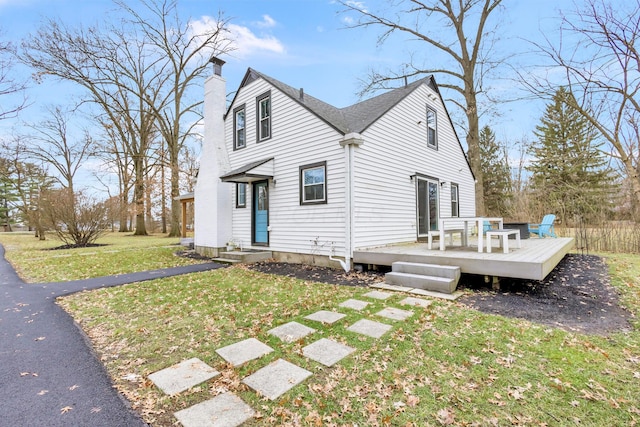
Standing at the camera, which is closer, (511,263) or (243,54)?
(511,263)

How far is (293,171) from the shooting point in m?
8.70

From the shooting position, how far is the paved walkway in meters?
2.09

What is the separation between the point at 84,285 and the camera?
625 cm

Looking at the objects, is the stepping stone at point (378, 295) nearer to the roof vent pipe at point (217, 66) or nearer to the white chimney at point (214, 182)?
the white chimney at point (214, 182)

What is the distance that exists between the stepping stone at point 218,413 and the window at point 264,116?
846cm

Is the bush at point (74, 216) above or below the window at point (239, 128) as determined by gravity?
below

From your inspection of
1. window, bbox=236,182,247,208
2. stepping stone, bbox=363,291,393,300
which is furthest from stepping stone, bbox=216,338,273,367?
window, bbox=236,182,247,208

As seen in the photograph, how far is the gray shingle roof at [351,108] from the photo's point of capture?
26.7ft

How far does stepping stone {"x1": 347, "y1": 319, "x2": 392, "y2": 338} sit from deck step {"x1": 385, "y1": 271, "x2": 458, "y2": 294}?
6.55 feet

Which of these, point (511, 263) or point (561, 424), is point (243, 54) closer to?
point (511, 263)

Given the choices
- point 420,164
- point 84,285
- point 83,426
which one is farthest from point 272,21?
point 83,426

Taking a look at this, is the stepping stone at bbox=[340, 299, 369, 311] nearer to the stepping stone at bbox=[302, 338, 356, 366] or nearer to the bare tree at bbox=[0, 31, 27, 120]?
the stepping stone at bbox=[302, 338, 356, 366]

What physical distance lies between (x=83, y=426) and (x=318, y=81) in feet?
47.9

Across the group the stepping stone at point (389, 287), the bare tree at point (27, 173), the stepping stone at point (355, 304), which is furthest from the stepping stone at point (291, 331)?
the bare tree at point (27, 173)
